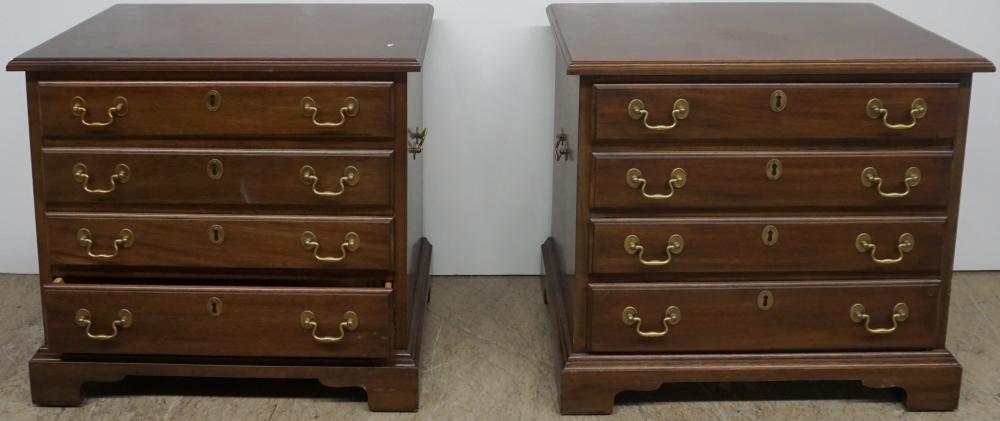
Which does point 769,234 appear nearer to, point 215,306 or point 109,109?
point 215,306

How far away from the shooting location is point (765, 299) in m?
2.62

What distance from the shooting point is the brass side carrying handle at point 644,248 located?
257cm

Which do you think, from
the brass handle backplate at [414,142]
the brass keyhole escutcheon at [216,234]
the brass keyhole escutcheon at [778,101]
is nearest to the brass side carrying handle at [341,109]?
the brass handle backplate at [414,142]

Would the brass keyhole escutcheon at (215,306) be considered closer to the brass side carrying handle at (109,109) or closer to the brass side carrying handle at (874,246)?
the brass side carrying handle at (109,109)

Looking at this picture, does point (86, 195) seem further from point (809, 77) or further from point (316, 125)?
point (809, 77)

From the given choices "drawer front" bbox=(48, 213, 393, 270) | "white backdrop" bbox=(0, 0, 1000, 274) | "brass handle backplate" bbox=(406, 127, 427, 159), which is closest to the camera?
"drawer front" bbox=(48, 213, 393, 270)

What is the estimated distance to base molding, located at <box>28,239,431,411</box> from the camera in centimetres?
267

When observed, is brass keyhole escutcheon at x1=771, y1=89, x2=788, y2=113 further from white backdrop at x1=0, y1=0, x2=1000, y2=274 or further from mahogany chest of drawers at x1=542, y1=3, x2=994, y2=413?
white backdrop at x1=0, y1=0, x2=1000, y2=274

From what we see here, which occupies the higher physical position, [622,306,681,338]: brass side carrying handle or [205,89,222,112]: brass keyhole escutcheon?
[205,89,222,112]: brass keyhole escutcheon

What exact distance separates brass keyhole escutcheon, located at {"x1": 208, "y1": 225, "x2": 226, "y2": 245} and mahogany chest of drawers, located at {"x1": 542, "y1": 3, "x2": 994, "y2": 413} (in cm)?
65

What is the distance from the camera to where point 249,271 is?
Result: 2617mm

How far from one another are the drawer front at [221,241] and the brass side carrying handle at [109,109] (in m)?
0.18

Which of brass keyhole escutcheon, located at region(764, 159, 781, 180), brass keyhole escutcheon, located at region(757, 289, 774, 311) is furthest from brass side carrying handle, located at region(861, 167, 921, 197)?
brass keyhole escutcheon, located at region(757, 289, 774, 311)

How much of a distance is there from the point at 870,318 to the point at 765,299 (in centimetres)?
21
